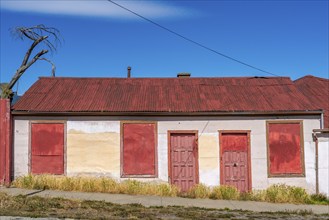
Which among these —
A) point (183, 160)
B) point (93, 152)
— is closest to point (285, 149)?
point (183, 160)

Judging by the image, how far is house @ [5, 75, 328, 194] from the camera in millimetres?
15227

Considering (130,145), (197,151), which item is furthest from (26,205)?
(197,151)

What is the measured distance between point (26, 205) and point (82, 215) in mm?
1955

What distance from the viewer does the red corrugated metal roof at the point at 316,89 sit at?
18.1 m

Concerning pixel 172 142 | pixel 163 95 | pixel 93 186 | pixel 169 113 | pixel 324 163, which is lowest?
pixel 93 186

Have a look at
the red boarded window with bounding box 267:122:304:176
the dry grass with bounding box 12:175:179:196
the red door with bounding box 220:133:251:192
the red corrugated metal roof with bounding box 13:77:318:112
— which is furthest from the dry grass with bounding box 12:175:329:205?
the red corrugated metal roof with bounding box 13:77:318:112

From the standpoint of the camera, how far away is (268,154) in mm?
15430

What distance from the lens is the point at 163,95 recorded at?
55.1ft

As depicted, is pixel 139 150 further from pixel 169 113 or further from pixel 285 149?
pixel 285 149

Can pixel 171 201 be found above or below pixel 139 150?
below

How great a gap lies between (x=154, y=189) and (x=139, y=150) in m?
1.72

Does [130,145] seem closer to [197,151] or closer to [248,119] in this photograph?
[197,151]

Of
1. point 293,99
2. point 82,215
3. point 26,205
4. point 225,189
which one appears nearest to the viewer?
point 82,215

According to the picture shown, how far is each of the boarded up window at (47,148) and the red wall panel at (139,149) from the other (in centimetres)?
248
